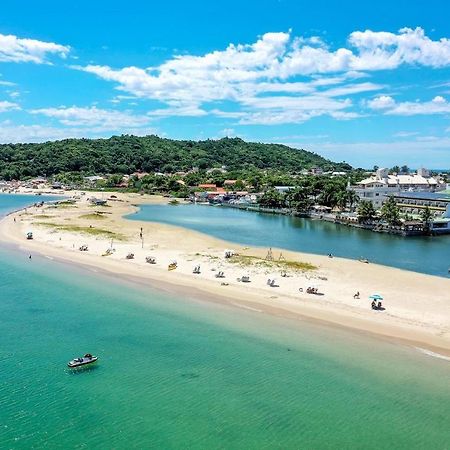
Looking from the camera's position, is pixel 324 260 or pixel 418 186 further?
pixel 418 186

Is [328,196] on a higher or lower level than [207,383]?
higher

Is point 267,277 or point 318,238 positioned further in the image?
point 318,238

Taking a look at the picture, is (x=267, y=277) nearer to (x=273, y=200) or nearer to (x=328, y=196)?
(x=328, y=196)

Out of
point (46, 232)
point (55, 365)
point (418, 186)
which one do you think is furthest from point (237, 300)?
point (418, 186)

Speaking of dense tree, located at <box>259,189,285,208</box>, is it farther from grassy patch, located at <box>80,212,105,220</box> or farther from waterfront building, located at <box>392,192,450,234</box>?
grassy patch, located at <box>80,212,105,220</box>

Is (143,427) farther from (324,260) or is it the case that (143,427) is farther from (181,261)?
(324,260)

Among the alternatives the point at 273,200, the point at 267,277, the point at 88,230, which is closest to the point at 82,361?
the point at 267,277

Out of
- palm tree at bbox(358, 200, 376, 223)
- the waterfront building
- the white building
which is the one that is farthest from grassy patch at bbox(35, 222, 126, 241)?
the white building
